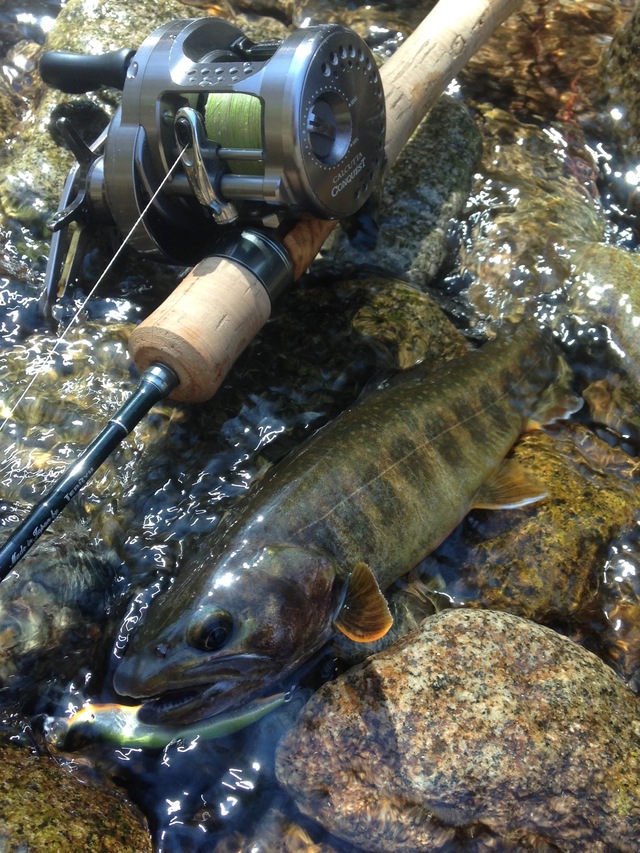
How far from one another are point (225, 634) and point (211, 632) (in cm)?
7

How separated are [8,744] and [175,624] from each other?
0.86 metres

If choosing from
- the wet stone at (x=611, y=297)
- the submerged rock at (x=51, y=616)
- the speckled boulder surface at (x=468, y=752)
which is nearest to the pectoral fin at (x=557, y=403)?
the wet stone at (x=611, y=297)

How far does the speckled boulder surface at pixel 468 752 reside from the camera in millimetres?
3012

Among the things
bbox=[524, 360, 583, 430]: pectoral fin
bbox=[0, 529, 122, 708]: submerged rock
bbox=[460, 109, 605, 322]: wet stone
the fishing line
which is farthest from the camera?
bbox=[460, 109, 605, 322]: wet stone

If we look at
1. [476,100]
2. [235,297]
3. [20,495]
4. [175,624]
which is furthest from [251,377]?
[476,100]

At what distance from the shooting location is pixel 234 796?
322cm

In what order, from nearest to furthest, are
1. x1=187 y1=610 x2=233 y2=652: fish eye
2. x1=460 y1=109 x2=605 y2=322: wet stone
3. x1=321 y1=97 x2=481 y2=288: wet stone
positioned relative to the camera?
x1=187 y1=610 x2=233 y2=652: fish eye
x1=321 y1=97 x2=481 y2=288: wet stone
x1=460 y1=109 x2=605 y2=322: wet stone

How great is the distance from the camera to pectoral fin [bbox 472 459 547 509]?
4012 millimetres

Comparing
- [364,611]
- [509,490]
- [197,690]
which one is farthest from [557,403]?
[197,690]

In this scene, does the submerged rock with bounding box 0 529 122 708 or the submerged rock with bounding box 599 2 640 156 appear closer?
the submerged rock with bounding box 0 529 122 708

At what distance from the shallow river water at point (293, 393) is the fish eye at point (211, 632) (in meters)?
0.54

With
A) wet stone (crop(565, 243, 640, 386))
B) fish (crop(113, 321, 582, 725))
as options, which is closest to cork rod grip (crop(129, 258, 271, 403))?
fish (crop(113, 321, 582, 725))

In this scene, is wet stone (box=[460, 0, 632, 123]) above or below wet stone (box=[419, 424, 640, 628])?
above

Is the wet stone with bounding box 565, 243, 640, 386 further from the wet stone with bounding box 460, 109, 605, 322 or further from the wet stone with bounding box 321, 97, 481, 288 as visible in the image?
the wet stone with bounding box 321, 97, 481, 288
